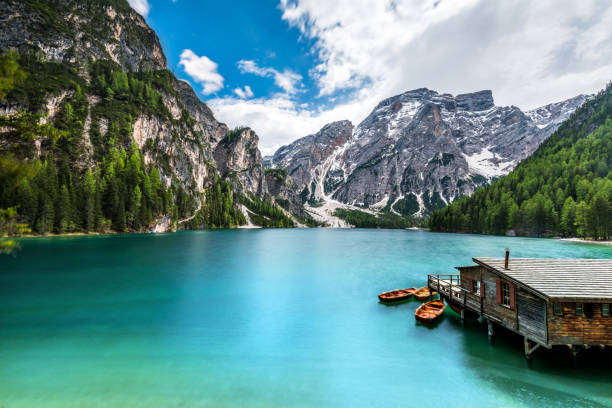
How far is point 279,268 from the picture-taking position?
175ft

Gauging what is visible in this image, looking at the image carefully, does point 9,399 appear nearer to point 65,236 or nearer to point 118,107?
point 65,236

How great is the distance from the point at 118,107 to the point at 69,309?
168305 millimetres

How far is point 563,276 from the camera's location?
1731 centimetres

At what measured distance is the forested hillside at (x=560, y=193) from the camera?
94.6 meters

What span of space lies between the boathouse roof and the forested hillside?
319 feet

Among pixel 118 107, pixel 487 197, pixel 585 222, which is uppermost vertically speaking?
pixel 118 107

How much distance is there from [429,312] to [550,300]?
11327mm

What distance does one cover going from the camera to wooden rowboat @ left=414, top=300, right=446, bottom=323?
2408 cm

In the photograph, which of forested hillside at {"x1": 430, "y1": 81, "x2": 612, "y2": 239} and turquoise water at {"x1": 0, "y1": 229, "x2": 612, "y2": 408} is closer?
turquoise water at {"x1": 0, "y1": 229, "x2": 612, "y2": 408}

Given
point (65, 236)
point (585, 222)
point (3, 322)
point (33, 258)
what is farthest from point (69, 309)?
point (585, 222)

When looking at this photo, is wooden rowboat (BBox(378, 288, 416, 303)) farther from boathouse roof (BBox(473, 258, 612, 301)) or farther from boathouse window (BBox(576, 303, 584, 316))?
boathouse window (BBox(576, 303, 584, 316))

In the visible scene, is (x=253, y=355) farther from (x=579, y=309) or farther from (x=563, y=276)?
(x=563, y=276)

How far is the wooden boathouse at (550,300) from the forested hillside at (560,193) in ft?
325

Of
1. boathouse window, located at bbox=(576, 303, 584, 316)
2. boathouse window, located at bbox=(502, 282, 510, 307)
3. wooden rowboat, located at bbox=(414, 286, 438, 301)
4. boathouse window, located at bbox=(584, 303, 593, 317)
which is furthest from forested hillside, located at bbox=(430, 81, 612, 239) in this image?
boathouse window, located at bbox=(576, 303, 584, 316)
